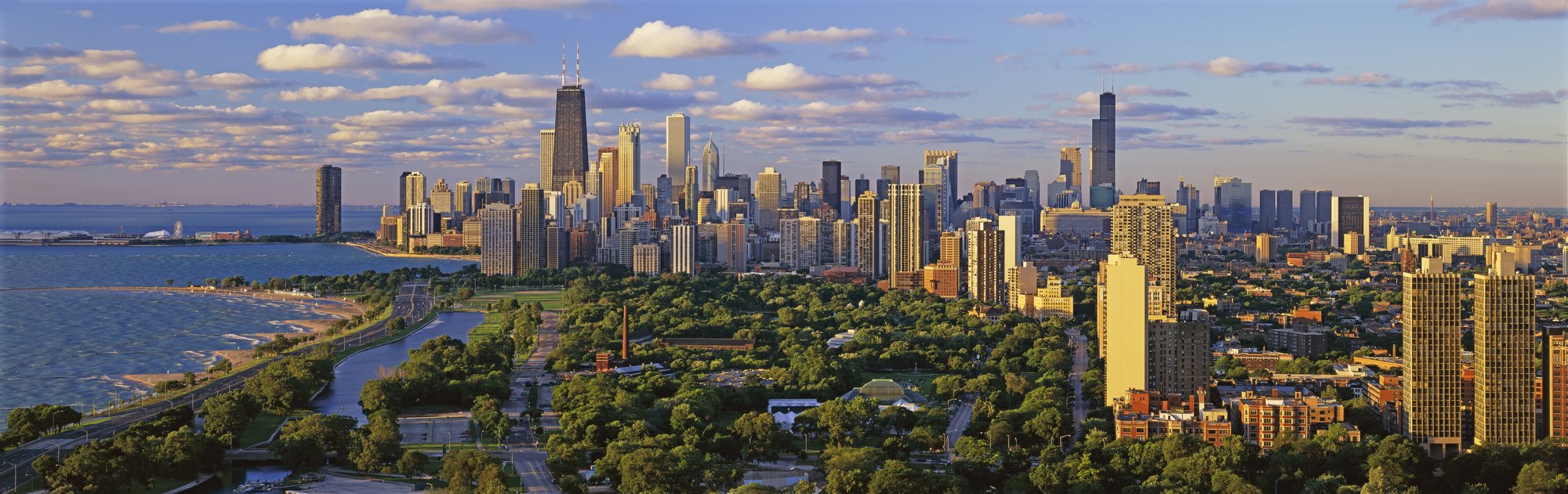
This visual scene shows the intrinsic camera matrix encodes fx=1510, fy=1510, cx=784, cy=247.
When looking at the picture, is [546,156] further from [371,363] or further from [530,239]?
[371,363]

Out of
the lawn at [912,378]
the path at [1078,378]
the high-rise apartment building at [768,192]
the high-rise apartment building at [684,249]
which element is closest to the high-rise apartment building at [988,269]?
the path at [1078,378]

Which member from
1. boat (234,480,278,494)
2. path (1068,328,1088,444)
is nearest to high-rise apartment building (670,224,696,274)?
path (1068,328,1088,444)

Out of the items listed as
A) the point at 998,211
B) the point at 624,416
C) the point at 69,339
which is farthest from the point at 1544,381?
the point at 998,211

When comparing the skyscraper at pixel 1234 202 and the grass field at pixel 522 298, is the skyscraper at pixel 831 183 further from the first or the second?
the grass field at pixel 522 298

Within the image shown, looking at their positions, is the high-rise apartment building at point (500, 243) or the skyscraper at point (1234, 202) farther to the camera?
the skyscraper at point (1234, 202)

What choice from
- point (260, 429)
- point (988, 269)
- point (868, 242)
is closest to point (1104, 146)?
point (868, 242)

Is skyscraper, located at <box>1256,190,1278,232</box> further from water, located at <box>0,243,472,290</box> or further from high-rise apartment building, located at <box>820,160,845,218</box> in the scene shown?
water, located at <box>0,243,472,290</box>
